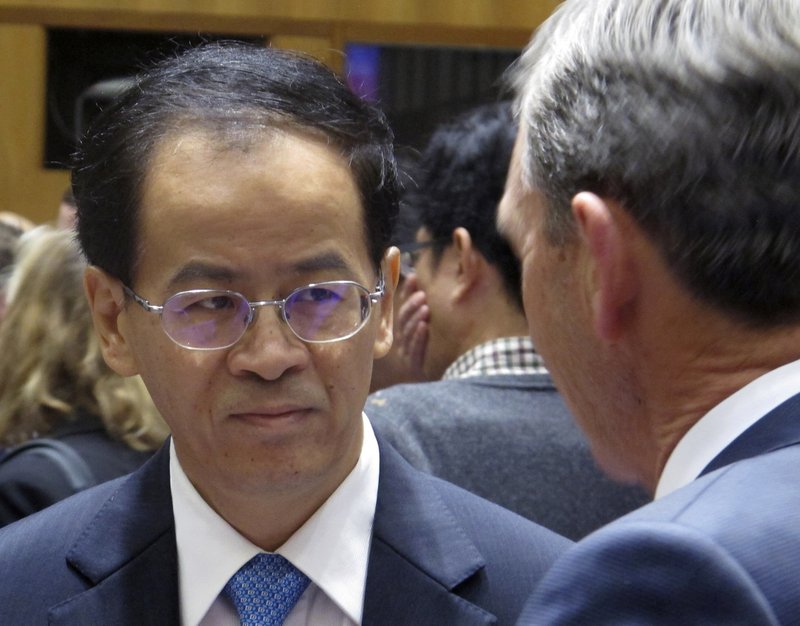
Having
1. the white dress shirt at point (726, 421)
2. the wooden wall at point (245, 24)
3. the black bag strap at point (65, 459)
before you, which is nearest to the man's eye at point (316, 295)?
the white dress shirt at point (726, 421)

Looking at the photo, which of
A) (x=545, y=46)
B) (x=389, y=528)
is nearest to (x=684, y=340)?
(x=545, y=46)

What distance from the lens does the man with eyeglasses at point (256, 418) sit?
1450 millimetres

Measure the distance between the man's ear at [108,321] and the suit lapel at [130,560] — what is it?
15 centimetres

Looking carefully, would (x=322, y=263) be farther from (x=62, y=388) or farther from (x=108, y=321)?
(x=62, y=388)

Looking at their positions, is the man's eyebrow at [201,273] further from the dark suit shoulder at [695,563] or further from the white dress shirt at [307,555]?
the dark suit shoulder at [695,563]

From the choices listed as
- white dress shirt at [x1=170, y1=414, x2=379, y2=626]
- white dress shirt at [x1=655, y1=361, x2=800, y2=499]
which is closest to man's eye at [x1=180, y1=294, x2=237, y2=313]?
white dress shirt at [x1=170, y1=414, x2=379, y2=626]

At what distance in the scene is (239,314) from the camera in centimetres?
145

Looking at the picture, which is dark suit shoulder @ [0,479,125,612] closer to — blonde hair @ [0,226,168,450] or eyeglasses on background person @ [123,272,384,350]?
eyeglasses on background person @ [123,272,384,350]

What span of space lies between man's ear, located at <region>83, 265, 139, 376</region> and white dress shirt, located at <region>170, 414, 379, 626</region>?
205mm

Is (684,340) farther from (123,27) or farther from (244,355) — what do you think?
(123,27)

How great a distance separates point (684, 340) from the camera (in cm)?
113

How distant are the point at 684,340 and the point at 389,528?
52 centimetres

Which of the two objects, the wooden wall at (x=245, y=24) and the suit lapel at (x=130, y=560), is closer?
the suit lapel at (x=130, y=560)

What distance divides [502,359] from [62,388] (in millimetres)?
920
